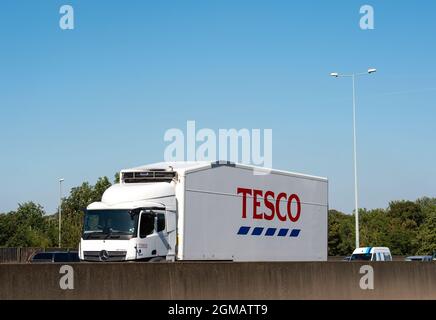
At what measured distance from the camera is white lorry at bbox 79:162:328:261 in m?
26.4

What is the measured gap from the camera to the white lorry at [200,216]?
86.5ft

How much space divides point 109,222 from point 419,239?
97.0m

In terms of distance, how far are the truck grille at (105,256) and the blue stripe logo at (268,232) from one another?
5565mm

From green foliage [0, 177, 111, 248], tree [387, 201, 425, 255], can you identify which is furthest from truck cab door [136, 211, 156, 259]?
tree [387, 201, 425, 255]

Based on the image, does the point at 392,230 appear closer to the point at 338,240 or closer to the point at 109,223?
the point at 338,240

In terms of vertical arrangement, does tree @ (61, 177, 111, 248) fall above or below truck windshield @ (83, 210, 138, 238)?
above

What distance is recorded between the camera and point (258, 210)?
30.7m

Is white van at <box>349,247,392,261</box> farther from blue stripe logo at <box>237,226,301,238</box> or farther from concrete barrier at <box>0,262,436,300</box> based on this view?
concrete barrier at <box>0,262,436,300</box>

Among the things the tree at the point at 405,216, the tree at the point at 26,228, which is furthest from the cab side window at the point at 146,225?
the tree at the point at 405,216

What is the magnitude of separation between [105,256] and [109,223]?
1.16 meters

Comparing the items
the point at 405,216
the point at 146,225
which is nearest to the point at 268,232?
the point at 146,225

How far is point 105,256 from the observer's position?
2609 cm

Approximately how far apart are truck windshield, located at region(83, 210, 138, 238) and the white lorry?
0.03m

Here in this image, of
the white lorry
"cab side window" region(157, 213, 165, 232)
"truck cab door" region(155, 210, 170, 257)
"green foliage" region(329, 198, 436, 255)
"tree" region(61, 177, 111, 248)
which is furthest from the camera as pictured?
"green foliage" region(329, 198, 436, 255)
